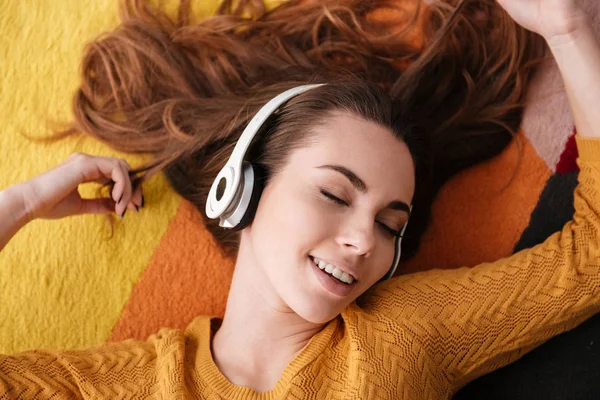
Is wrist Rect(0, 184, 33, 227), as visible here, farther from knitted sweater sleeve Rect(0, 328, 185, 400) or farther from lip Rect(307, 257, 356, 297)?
lip Rect(307, 257, 356, 297)

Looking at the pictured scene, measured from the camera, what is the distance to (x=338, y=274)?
139cm

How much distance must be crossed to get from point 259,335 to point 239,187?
1.22ft

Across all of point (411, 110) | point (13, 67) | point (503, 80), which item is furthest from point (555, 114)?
point (13, 67)

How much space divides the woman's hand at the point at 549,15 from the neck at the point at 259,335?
0.86m

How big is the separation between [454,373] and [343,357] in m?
0.26

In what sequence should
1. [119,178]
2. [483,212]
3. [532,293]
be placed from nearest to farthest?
[532,293]
[119,178]
[483,212]

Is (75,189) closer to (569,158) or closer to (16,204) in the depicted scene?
(16,204)

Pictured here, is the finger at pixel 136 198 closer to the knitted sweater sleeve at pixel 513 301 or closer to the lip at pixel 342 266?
the lip at pixel 342 266

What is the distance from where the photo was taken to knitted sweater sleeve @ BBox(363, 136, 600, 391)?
1.46m

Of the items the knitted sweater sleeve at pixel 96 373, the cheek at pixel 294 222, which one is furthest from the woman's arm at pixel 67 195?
the cheek at pixel 294 222

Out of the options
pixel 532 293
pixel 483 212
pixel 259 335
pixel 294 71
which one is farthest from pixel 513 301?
pixel 294 71

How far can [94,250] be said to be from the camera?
1.83m

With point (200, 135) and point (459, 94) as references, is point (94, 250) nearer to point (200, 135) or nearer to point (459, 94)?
point (200, 135)

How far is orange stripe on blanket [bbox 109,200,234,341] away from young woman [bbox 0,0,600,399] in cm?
15
